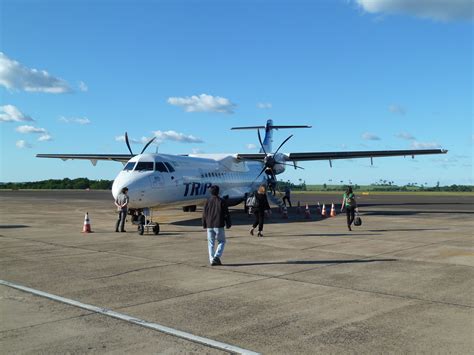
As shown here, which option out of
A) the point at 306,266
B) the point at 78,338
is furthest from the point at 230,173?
the point at 78,338

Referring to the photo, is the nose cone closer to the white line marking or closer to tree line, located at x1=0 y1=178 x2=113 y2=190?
the white line marking

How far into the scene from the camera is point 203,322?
5.56 m

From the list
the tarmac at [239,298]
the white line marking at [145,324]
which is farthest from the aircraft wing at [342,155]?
the white line marking at [145,324]

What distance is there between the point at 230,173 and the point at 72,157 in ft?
42.4

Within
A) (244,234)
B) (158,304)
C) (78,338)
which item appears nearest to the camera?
(78,338)

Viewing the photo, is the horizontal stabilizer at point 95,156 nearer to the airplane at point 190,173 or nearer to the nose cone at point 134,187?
the airplane at point 190,173

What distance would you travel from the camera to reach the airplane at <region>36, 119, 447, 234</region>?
16.9 m

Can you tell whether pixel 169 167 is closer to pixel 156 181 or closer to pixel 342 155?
pixel 156 181

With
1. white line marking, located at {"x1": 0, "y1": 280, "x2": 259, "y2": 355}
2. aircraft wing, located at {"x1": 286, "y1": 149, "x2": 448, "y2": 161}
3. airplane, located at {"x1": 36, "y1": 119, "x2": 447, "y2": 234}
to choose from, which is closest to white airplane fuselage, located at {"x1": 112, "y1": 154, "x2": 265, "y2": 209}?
airplane, located at {"x1": 36, "y1": 119, "x2": 447, "y2": 234}

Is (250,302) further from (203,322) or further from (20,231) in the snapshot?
(20,231)

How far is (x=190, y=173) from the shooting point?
20484mm

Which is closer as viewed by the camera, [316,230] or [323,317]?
[323,317]

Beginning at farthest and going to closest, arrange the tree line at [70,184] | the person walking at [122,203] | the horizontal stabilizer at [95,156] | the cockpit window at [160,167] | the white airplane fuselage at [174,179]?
1. the tree line at [70,184]
2. the horizontal stabilizer at [95,156]
3. the cockpit window at [160,167]
4. the white airplane fuselage at [174,179]
5. the person walking at [122,203]

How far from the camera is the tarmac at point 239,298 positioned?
489 cm
